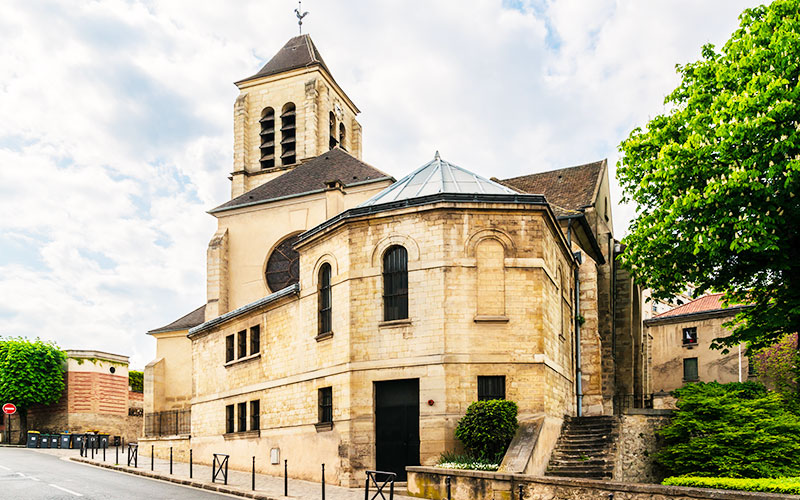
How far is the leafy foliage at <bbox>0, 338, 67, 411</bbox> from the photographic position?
46.7m

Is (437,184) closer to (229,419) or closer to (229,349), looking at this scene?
(229,349)

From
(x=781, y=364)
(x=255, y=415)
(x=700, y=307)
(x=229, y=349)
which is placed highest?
(x=700, y=307)

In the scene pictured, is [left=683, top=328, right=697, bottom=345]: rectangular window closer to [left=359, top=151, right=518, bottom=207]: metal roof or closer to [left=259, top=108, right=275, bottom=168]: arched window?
[left=259, top=108, right=275, bottom=168]: arched window

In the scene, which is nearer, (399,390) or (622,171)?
(399,390)

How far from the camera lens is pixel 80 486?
64.6 feet

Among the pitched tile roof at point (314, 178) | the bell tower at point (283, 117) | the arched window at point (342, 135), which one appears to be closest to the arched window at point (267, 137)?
the bell tower at point (283, 117)

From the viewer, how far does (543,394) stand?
64.5 feet

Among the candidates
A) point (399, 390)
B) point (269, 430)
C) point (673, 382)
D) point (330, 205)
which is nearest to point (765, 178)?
point (399, 390)

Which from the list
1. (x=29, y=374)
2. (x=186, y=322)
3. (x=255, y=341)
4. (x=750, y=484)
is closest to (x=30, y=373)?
(x=29, y=374)

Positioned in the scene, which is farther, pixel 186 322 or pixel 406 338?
pixel 186 322

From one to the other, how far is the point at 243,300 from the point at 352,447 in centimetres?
1883

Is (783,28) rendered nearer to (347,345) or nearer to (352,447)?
(347,345)

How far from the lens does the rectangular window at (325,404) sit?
21.5 meters

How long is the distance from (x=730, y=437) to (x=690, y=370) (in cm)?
2840
